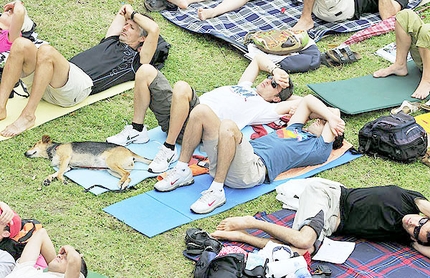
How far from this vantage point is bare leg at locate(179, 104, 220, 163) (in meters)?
6.65

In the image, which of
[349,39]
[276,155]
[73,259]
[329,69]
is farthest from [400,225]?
[349,39]

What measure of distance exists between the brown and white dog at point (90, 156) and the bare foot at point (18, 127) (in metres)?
0.35

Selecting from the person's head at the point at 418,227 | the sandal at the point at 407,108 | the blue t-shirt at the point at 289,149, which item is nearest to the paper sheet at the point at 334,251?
the person's head at the point at 418,227

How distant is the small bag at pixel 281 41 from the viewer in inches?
350

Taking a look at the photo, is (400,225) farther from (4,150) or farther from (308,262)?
(4,150)

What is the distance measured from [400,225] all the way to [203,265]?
1.56 m

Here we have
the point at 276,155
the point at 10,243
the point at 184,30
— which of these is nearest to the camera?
the point at 10,243

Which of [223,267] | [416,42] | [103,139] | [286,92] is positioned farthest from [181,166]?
→ [416,42]

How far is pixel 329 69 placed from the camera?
354 inches

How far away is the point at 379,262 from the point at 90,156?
103 inches

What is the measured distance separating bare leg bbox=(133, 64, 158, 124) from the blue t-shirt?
105cm

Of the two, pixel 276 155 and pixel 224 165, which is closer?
pixel 224 165

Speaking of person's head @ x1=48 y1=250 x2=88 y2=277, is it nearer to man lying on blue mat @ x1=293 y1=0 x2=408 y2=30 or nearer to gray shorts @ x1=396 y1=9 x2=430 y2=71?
gray shorts @ x1=396 y1=9 x2=430 y2=71

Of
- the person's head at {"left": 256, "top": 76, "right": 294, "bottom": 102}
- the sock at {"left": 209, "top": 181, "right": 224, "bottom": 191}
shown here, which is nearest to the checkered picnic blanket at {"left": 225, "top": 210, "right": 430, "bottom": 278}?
the sock at {"left": 209, "top": 181, "right": 224, "bottom": 191}
